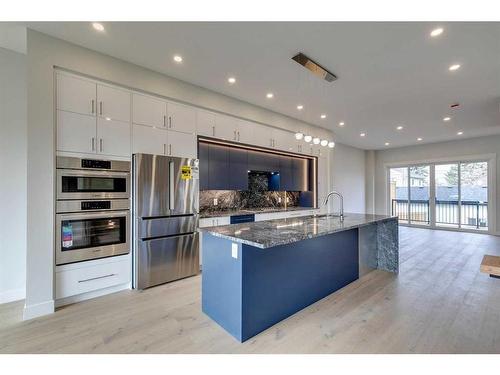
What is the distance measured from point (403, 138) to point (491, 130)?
6.58 ft

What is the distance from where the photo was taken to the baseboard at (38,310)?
2409 millimetres

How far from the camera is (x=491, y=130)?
6422mm

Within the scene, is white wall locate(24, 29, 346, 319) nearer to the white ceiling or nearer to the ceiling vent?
the white ceiling

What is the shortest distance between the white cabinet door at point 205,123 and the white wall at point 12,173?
218cm

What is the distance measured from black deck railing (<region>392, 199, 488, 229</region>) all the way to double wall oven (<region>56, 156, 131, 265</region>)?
9.25 m

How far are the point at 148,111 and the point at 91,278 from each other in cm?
225

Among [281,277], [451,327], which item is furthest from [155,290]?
[451,327]

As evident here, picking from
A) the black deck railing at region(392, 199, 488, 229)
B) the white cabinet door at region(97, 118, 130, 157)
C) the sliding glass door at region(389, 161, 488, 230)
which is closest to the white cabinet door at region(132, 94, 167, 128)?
the white cabinet door at region(97, 118, 130, 157)

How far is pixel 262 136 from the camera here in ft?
15.9

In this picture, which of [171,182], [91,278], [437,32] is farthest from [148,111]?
[437,32]

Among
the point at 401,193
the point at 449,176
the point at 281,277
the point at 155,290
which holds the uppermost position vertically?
the point at 449,176

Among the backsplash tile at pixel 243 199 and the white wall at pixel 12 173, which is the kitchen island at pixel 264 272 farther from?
the white wall at pixel 12 173

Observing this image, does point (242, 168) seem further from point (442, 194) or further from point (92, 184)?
point (442, 194)

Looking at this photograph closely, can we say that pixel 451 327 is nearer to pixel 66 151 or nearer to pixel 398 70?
pixel 398 70
